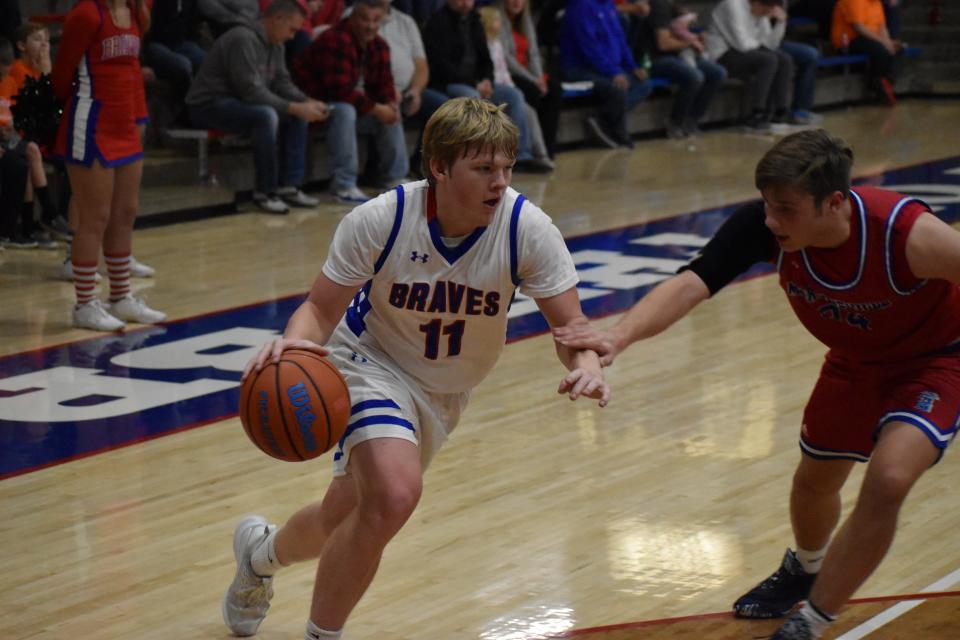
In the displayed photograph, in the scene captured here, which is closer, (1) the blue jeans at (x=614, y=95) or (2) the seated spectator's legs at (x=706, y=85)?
(1) the blue jeans at (x=614, y=95)

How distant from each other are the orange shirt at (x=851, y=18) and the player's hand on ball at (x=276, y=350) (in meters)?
16.4

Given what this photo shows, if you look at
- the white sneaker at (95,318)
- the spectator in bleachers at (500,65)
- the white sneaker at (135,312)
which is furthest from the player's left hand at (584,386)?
the spectator in bleachers at (500,65)

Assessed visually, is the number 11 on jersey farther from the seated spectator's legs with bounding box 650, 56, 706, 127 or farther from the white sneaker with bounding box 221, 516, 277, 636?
the seated spectator's legs with bounding box 650, 56, 706, 127

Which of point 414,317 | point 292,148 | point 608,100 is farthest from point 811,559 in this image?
point 608,100

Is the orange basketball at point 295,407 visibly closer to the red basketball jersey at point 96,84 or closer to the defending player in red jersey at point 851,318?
the defending player in red jersey at point 851,318

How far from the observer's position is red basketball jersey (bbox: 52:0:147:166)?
24.6ft

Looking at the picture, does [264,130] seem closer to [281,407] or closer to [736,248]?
[736,248]

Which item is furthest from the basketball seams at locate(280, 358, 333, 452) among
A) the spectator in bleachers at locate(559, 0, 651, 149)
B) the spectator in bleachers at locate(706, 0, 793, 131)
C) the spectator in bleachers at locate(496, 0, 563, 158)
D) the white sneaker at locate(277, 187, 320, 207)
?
the spectator in bleachers at locate(706, 0, 793, 131)

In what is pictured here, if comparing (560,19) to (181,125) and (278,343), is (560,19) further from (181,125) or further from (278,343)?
(278,343)

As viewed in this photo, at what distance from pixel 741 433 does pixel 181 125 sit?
6.50 meters

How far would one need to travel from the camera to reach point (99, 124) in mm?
7543

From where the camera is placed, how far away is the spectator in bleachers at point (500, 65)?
1337 cm

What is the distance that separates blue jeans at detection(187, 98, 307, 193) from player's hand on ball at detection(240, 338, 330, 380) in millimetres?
7477

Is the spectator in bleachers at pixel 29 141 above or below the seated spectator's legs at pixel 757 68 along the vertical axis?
above
